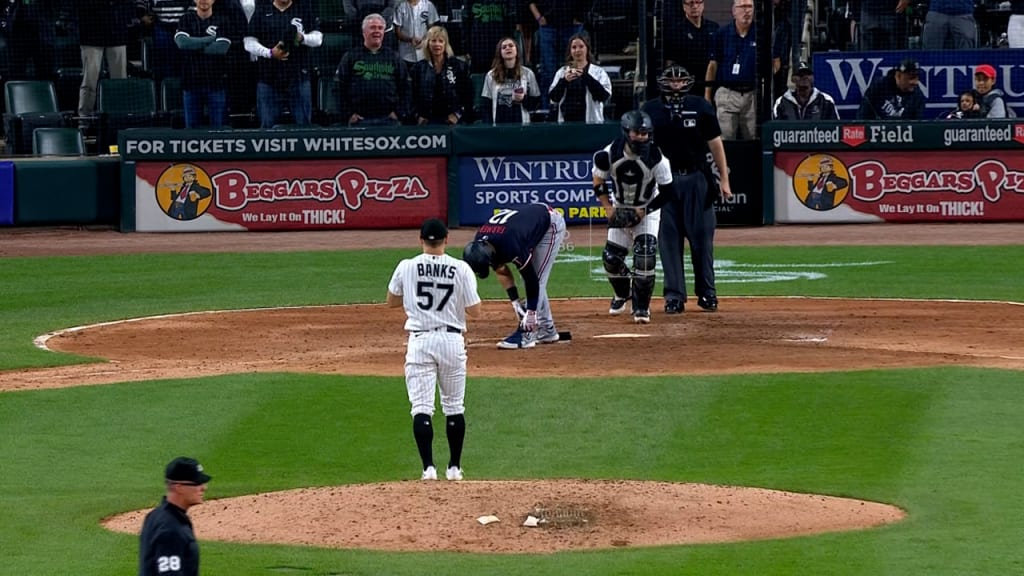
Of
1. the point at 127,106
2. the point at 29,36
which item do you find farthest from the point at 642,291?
the point at 29,36

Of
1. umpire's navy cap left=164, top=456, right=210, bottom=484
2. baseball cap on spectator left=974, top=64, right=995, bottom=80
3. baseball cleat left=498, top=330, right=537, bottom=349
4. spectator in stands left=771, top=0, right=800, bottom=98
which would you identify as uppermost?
spectator in stands left=771, top=0, right=800, bottom=98

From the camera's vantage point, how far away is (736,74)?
79.5ft

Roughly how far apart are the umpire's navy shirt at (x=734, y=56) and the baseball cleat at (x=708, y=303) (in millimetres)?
7350

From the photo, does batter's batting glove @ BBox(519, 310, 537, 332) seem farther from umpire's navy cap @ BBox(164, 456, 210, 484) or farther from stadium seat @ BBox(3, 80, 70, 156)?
stadium seat @ BBox(3, 80, 70, 156)

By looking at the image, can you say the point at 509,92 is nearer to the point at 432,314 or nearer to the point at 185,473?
the point at 432,314

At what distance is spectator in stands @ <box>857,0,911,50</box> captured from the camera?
85.0 feet

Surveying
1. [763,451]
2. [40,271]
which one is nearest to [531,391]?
[763,451]

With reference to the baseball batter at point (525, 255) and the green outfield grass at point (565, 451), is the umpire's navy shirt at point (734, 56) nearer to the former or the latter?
the baseball batter at point (525, 255)

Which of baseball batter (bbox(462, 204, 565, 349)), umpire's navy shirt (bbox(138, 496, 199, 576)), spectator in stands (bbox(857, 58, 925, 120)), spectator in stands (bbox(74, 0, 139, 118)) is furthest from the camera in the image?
spectator in stands (bbox(74, 0, 139, 118))

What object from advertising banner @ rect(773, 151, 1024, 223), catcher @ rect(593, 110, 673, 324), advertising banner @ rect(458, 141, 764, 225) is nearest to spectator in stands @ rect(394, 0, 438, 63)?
advertising banner @ rect(458, 141, 764, 225)

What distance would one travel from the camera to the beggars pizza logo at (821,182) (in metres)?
24.4

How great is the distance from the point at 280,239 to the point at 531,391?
39.2ft

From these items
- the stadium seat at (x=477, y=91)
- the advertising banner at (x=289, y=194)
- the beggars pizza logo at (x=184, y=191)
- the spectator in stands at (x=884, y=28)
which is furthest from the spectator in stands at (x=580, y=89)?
the beggars pizza logo at (x=184, y=191)

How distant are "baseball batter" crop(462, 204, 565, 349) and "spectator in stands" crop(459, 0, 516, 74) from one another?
1026 centimetres
